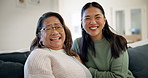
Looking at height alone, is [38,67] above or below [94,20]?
below

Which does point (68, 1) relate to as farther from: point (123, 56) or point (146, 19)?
point (123, 56)

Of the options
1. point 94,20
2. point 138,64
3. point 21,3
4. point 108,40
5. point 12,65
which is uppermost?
point 21,3

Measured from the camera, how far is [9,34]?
199 cm

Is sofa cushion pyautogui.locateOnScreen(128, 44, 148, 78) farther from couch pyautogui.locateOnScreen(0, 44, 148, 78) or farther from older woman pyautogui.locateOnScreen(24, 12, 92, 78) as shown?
older woman pyautogui.locateOnScreen(24, 12, 92, 78)

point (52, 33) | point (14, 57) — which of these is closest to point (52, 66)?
point (52, 33)

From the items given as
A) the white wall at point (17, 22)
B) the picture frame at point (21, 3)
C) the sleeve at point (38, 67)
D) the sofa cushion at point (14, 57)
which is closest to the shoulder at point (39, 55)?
the sleeve at point (38, 67)

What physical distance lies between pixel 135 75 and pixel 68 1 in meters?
5.69

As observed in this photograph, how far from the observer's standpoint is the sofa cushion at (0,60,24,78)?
104cm

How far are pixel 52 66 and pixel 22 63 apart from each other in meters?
0.31

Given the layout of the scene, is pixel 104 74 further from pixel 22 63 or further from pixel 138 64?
pixel 22 63

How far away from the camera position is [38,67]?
920 millimetres

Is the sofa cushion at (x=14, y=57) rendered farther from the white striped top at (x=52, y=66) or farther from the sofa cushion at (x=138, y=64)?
the sofa cushion at (x=138, y=64)

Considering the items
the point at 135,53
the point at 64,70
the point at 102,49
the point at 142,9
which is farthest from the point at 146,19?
the point at 64,70

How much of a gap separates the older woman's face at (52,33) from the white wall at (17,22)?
3.36 feet
